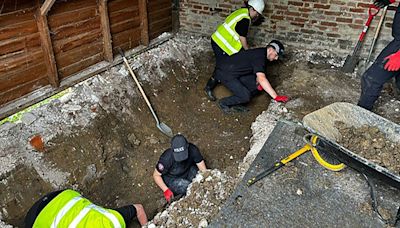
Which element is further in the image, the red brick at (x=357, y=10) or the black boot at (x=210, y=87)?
the black boot at (x=210, y=87)

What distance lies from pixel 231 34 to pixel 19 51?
103 inches

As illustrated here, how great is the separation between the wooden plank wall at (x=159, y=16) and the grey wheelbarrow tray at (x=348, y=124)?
3.21 m

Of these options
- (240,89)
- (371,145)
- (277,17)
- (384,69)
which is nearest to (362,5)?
(277,17)

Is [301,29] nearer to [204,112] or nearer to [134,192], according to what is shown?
[204,112]

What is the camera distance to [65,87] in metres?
4.06

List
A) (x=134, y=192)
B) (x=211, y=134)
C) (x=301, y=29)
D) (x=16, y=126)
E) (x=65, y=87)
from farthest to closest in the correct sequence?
1. (x=301, y=29)
2. (x=211, y=134)
3. (x=65, y=87)
4. (x=134, y=192)
5. (x=16, y=126)

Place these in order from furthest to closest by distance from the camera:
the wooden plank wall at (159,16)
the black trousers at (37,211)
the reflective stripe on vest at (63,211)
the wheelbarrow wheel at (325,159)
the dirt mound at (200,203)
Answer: the wooden plank wall at (159,16) < the wheelbarrow wheel at (325,159) < the dirt mound at (200,203) < the black trousers at (37,211) < the reflective stripe on vest at (63,211)

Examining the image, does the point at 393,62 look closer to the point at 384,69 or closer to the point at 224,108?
the point at 384,69

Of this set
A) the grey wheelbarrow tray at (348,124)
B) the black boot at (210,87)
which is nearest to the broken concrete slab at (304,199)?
the grey wheelbarrow tray at (348,124)

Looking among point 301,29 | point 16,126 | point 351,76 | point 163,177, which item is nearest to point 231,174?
point 163,177

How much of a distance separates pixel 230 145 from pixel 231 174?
3.69 feet

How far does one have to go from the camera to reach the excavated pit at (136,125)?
3359mm

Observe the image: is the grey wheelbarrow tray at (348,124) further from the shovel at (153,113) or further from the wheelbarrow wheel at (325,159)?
the shovel at (153,113)

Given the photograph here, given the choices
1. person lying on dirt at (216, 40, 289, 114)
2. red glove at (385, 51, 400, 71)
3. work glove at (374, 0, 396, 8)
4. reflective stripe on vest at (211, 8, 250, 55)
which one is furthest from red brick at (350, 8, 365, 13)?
red glove at (385, 51, 400, 71)
